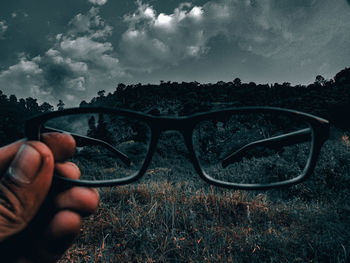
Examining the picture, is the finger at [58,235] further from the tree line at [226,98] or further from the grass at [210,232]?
the tree line at [226,98]

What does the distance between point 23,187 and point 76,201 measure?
0.67 feet

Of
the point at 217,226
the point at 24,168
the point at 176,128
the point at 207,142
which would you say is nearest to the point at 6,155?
the point at 24,168

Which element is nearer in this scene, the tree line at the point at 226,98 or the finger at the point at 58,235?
the finger at the point at 58,235

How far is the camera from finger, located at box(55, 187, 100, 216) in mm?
803

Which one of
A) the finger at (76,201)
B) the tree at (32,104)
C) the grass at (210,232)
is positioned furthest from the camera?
the tree at (32,104)

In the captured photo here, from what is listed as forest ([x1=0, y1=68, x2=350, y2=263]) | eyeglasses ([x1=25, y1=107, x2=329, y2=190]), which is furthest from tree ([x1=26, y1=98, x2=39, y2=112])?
forest ([x1=0, y1=68, x2=350, y2=263])

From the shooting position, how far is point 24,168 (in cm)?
71

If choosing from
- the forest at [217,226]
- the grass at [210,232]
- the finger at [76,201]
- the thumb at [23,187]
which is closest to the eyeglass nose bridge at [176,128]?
the forest at [217,226]

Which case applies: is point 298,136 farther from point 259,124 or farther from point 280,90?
point 280,90

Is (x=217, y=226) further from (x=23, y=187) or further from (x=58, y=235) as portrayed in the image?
(x=23, y=187)

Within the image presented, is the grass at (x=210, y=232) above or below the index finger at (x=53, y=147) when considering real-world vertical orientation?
below

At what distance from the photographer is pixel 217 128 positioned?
8.53 m

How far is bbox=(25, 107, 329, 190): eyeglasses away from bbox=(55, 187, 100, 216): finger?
0.04 meters

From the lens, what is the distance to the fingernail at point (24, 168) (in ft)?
2.29
